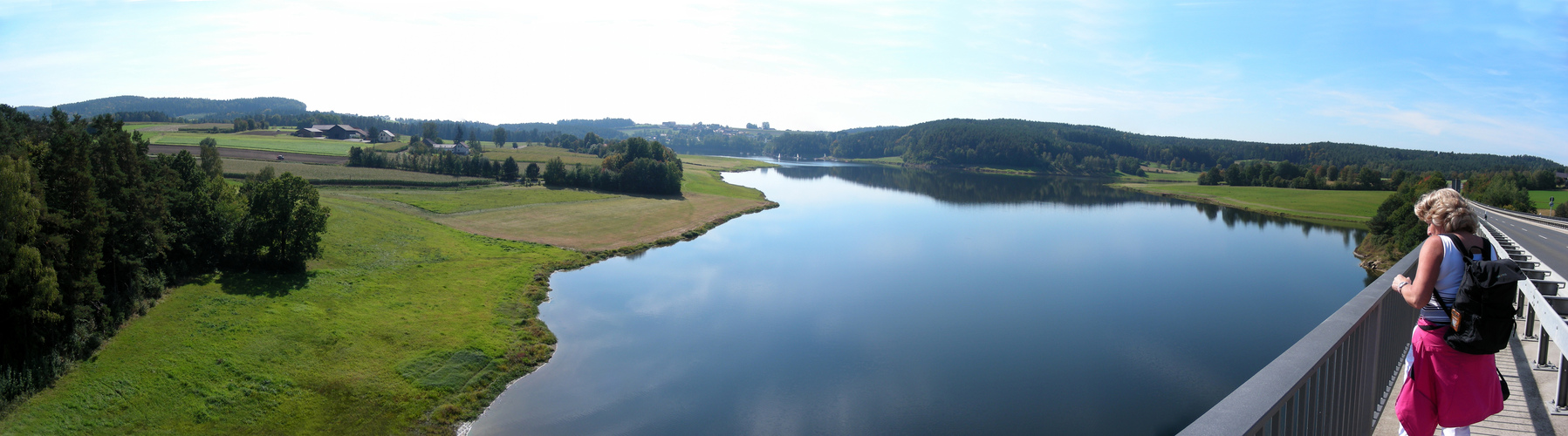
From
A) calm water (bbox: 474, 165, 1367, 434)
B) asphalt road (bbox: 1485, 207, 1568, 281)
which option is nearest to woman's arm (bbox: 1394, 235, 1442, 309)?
asphalt road (bbox: 1485, 207, 1568, 281)

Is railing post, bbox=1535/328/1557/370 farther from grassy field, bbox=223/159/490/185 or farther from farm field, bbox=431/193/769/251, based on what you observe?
grassy field, bbox=223/159/490/185

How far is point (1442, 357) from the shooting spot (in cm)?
378

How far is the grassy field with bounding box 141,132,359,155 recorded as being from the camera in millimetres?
67500

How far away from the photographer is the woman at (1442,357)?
3611mm

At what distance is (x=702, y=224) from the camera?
4725 centimetres

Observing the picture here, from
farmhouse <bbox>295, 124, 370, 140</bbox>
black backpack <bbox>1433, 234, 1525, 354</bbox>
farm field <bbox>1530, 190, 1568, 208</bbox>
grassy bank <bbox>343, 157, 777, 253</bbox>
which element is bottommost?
grassy bank <bbox>343, 157, 777, 253</bbox>

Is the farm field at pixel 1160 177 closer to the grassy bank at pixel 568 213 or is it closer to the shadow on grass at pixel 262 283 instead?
the grassy bank at pixel 568 213

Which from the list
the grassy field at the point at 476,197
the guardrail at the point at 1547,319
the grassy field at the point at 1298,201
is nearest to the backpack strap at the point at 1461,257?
the guardrail at the point at 1547,319

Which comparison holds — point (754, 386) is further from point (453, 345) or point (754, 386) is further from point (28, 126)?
point (28, 126)

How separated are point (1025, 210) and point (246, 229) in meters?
56.0

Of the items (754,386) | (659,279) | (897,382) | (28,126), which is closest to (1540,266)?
(897,382)

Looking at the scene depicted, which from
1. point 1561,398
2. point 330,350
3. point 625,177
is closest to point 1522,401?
point 1561,398

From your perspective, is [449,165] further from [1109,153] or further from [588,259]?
[1109,153]

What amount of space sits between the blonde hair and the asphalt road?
910 cm
